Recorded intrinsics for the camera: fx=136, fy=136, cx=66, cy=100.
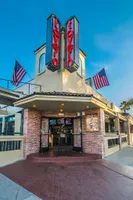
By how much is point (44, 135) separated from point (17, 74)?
4.53 metres

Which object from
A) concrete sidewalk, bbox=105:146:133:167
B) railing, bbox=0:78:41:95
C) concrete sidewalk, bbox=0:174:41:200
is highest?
railing, bbox=0:78:41:95

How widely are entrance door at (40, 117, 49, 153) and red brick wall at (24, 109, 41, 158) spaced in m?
0.26

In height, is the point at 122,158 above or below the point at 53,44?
below

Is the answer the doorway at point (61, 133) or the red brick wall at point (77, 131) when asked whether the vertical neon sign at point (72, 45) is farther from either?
the doorway at point (61, 133)

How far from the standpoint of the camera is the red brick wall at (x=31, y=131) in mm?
7529

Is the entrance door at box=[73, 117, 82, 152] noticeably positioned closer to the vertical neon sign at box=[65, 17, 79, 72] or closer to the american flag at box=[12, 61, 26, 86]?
the vertical neon sign at box=[65, 17, 79, 72]

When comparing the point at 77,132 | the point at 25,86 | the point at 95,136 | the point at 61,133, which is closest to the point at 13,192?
the point at 95,136

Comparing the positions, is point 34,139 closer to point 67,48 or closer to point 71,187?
point 71,187

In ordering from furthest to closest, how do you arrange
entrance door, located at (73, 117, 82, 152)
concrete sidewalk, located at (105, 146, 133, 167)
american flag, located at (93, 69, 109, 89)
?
american flag, located at (93, 69, 109, 89)
entrance door, located at (73, 117, 82, 152)
concrete sidewalk, located at (105, 146, 133, 167)

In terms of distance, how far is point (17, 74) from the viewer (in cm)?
938

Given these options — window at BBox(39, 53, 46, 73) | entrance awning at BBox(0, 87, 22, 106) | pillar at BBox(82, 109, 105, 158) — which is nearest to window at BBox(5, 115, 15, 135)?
entrance awning at BBox(0, 87, 22, 106)

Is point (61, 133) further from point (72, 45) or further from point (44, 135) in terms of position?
point (72, 45)

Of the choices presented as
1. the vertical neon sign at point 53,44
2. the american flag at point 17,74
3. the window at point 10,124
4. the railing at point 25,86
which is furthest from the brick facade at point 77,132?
the window at point 10,124

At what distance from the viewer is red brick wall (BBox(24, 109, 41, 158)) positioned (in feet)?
24.7
